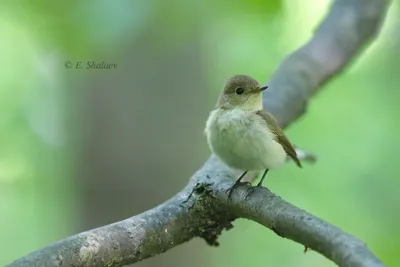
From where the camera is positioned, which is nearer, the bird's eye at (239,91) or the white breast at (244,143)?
the white breast at (244,143)

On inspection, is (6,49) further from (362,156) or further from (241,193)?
(241,193)

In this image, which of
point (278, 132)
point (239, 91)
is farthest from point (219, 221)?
point (239, 91)

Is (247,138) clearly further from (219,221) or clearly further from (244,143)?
(219,221)

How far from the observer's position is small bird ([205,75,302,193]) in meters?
Result: 2.75

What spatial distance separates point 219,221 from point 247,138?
625 millimetres

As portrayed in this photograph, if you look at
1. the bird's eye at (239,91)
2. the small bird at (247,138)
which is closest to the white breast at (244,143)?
the small bird at (247,138)

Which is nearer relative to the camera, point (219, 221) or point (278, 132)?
point (219, 221)

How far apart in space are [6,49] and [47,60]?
0.53 metres

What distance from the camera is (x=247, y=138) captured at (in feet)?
9.20

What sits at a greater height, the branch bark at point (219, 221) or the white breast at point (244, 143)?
the white breast at point (244, 143)

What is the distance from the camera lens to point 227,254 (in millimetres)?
6680

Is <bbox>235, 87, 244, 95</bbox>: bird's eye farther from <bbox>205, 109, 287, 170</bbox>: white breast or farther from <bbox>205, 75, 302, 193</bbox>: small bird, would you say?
<bbox>205, 109, 287, 170</bbox>: white breast

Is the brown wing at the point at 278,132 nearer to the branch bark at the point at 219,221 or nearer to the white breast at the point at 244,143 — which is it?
the white breast at the point at 244,143

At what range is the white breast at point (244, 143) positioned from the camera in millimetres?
2742
